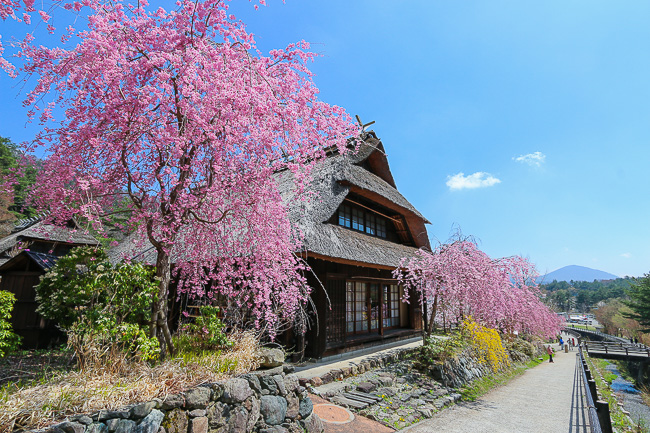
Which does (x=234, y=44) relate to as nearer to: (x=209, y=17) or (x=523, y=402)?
(x=209, y=17)

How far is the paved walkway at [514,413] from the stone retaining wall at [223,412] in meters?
2.17

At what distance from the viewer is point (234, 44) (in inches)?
161

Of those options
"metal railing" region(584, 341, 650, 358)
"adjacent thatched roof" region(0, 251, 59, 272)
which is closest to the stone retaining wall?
"adjacent thatched roof" region(0, 251, 59, 272)

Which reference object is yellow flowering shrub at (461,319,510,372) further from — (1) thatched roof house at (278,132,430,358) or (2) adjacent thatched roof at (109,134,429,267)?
(2) adjacent thatched roof at (109,134,429,267)

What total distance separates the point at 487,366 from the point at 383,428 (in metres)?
7.53

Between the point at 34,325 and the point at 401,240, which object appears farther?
the point at 401,240

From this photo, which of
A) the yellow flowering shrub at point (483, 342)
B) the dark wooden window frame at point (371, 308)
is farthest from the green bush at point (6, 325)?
the yellow flowering shrub at point (483, 342)

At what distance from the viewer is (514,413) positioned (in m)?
7.09

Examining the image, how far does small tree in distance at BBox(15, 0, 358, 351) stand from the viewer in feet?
11.3

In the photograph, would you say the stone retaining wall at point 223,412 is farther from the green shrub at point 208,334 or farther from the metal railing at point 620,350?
the metal railing at point 620,350

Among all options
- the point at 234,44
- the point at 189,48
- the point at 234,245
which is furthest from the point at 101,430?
the point at 234,44

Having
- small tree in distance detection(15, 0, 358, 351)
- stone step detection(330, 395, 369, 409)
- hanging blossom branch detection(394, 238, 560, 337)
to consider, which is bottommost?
stone step detection(330, 395, 369, 409)

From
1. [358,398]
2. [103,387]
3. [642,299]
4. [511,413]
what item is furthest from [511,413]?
[642,299]

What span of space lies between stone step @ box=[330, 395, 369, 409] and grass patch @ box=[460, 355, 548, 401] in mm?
3501
